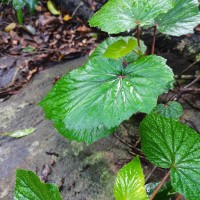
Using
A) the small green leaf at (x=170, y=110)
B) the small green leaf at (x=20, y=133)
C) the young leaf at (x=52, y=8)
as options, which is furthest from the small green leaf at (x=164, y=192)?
the young leaf at (x=52, y=8)

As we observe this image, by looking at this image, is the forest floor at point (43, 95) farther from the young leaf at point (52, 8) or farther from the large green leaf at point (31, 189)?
the large green leaf at point (31, 189)

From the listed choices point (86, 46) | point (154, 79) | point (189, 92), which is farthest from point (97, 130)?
point (86, 46)

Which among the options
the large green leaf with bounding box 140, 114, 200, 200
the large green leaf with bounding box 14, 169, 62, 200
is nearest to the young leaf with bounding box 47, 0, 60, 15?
the large green leaf with bounding box 140, 114, 200, 200

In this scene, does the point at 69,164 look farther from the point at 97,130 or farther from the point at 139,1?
the point at 139,1

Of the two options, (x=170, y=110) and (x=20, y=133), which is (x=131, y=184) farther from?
(x=20, y=133)

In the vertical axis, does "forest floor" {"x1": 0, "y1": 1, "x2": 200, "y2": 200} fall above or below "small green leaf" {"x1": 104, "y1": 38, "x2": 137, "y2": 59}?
below

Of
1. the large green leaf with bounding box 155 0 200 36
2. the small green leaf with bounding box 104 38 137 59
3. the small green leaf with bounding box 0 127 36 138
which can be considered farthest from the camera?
the small green leaf with bounding box 0 127 36 138

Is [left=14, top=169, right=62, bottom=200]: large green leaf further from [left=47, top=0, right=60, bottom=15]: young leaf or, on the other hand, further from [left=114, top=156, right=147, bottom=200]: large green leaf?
[left=47, top=0, right=60, bottom=15]: young leaf
